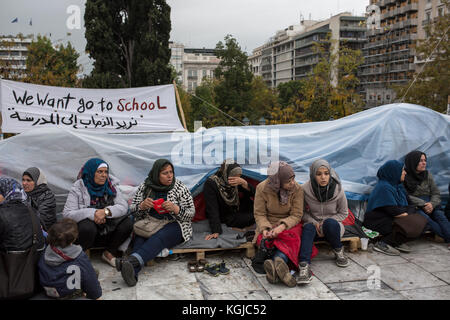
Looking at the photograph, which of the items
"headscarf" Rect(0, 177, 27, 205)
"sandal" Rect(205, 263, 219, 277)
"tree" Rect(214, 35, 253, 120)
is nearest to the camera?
"headscarf" Rect(0, 177, 27, 205)

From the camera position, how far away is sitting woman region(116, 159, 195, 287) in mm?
3891

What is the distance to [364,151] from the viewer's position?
514 cm

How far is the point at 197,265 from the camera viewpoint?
3.92m

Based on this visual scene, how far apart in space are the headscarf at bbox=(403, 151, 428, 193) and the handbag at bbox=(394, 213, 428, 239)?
467 mm

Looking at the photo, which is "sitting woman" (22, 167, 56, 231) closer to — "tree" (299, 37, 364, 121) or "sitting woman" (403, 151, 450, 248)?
"sitting woman" (403, 151, 450, 248)

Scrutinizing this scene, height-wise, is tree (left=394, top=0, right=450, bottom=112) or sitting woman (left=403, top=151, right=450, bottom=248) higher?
tree (left=394, top=0, right=450, bottom=112)

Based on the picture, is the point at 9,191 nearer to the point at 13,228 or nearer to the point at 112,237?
the point at 13,228

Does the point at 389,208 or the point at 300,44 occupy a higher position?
the point at 300,44

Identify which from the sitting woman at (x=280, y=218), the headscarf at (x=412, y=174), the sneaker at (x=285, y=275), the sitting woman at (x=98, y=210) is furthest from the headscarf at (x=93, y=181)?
the headscarf at (x=412, y=174)

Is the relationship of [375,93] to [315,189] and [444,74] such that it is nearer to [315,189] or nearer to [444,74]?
[444,74]

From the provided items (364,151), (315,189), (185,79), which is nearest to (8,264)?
(315,189)

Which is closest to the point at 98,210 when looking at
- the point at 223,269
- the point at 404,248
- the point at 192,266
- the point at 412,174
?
the point at 192,266

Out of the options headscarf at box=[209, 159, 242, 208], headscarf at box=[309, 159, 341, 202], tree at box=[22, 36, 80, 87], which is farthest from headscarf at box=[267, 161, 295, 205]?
tree at box=[22, 36, 80, 87]

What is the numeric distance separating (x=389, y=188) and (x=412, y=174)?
58cm
